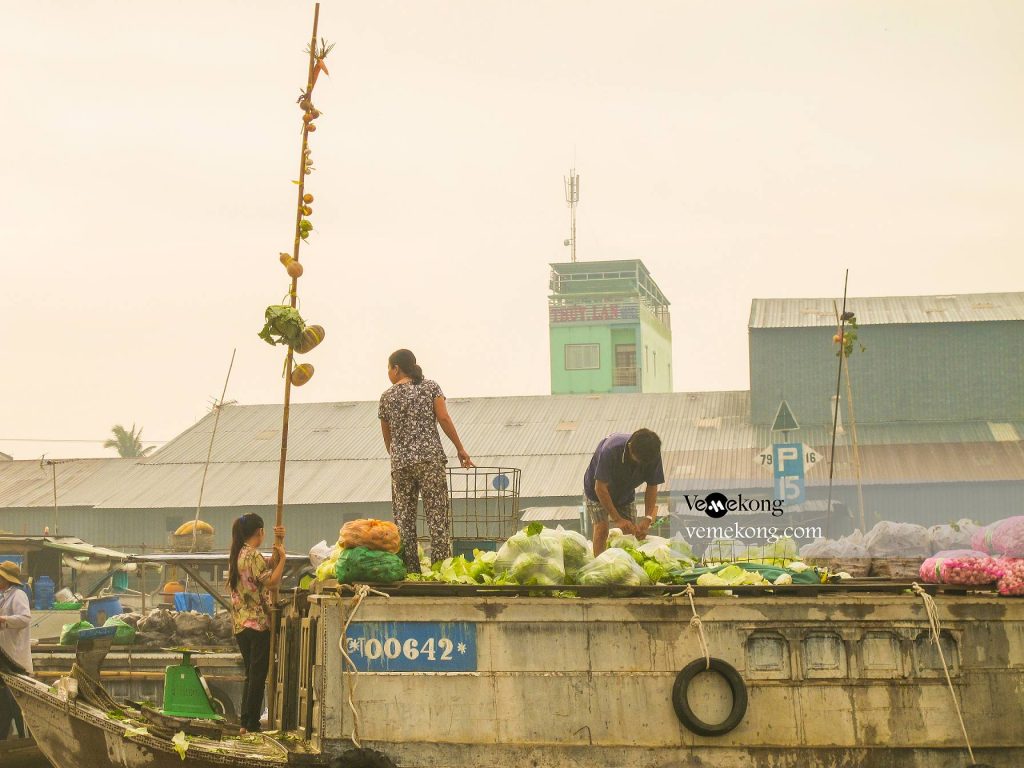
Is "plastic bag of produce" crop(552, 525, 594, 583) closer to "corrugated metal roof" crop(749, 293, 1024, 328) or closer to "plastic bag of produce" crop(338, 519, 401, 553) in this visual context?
"plastic bag of produce" crop(338, 519, 401, 553)

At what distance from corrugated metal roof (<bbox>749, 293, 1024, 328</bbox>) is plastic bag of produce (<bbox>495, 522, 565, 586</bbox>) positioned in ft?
119

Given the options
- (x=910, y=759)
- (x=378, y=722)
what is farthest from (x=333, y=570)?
(x=910, y=759)

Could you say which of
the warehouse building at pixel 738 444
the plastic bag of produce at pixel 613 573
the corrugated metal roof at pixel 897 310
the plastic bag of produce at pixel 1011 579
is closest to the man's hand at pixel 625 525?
the plastic bag of produce at pixel 613 573

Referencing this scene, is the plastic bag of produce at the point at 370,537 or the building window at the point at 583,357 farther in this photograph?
the building window at the point at 583,357

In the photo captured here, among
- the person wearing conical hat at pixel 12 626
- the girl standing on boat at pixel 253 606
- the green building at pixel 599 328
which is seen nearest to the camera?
the girl standing on boat at pixel 253 606

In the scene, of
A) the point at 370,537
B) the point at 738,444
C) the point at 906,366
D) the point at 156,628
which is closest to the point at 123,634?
the point at 156,628

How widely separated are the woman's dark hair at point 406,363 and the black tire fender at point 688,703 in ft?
9.59

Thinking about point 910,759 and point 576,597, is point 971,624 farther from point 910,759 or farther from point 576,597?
point 576,597

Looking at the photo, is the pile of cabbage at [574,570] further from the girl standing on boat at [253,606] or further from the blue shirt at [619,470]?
the girl standing on boat at [253,606]

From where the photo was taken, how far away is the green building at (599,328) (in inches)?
2719

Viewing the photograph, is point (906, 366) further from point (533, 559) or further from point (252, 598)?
point (533, 559)

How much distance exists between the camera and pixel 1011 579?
22.6 feet

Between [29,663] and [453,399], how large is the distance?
38371mm

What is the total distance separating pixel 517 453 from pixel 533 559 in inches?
1426
